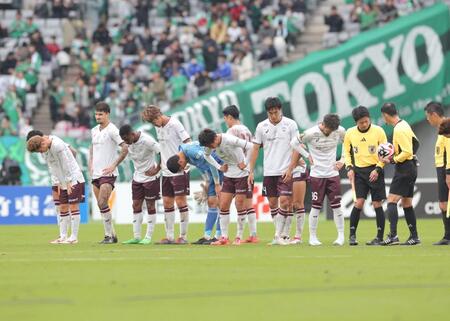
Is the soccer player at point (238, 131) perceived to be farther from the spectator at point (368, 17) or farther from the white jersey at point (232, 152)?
the spectator at point (368, 17)

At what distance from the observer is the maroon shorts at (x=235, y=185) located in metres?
21.3

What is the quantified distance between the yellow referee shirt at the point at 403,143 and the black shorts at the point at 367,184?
41 centimetres

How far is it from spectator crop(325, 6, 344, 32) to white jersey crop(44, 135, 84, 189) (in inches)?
771

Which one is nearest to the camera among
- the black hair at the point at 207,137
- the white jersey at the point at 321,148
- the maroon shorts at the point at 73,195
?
the black hair at the point at 207,137

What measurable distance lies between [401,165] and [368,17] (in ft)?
66.0

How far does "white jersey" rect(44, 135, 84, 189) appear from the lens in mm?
22375

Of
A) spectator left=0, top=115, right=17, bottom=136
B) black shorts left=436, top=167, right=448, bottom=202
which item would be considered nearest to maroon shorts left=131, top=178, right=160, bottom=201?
black shorts left=436, top=167, right=448, bottom=202

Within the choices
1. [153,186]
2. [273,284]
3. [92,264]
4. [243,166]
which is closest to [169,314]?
[273,284]

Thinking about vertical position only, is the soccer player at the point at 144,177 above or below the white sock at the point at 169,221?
above

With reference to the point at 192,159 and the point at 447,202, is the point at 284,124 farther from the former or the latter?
the point at 447,202

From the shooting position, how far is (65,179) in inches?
888

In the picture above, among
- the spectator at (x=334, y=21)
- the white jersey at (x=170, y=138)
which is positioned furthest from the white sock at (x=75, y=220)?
the spectator at (x=334, y=21)

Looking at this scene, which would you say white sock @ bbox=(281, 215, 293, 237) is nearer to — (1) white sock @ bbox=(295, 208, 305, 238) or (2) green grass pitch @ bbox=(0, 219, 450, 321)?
(1) white sock @ bbox=(295, 208, 305, 238)

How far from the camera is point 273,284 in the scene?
45.1 ft
